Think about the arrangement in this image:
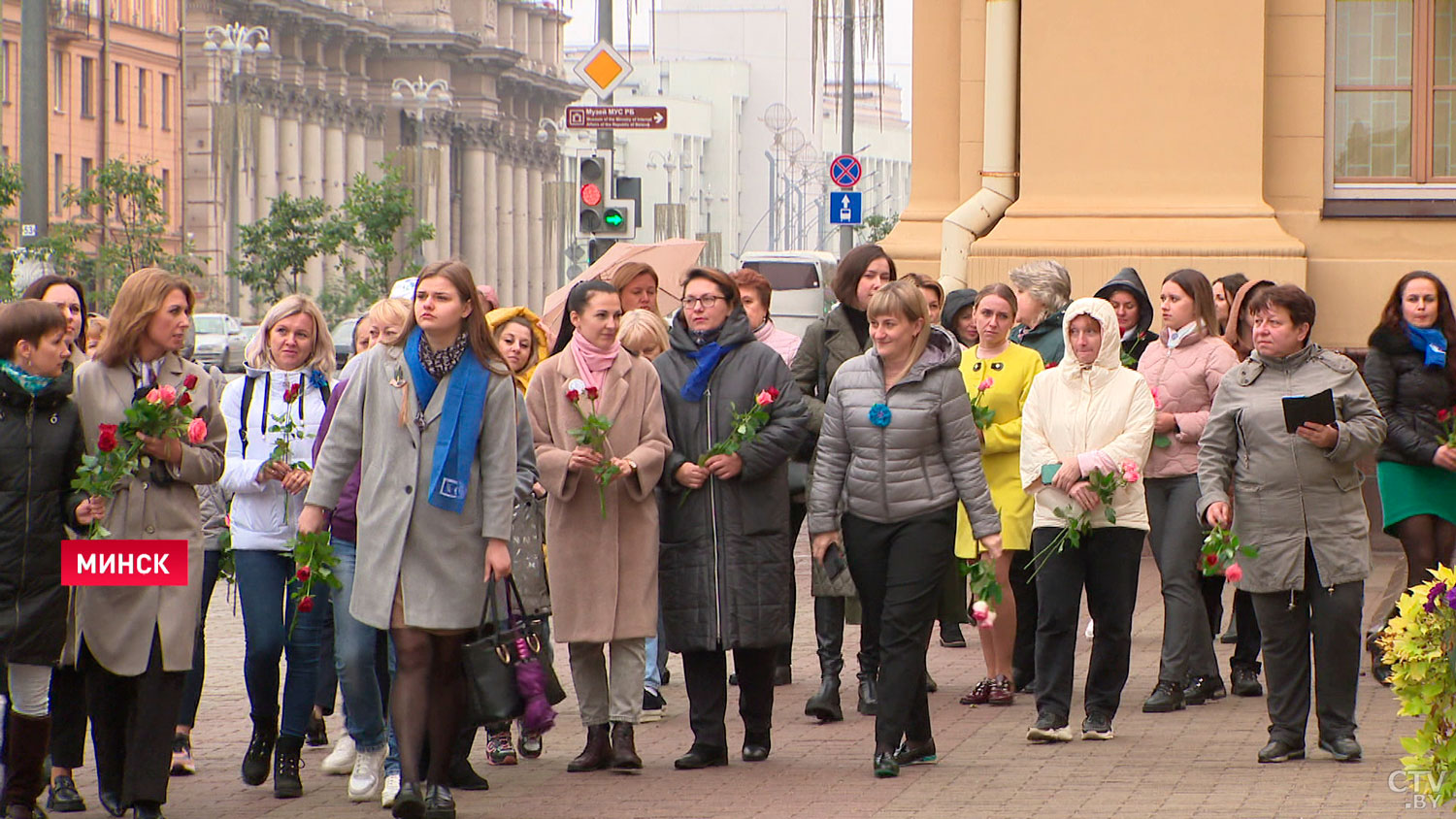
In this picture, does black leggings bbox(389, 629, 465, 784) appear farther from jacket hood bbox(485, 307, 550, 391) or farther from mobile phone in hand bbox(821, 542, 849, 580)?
Answer: jacket hood bbox(485, 307, 550, 391)

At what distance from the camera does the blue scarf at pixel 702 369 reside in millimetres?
8953

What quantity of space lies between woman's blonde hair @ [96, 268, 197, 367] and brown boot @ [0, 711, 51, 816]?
4.17 feet

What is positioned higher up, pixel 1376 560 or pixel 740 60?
pixel 740 60

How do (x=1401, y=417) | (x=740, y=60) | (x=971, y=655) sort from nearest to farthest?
(x=1401, y=417)
(x=971, y=655)
(x=740, y=60)

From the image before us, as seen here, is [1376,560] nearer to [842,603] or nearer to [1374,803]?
[842,603]

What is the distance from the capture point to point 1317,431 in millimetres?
8516

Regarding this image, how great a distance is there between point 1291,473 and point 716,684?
2.42 meters

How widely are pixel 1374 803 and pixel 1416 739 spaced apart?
147cm

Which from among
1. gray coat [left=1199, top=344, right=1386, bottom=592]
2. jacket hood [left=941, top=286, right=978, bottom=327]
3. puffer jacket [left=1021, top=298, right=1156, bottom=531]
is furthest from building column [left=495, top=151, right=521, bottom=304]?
gray coat [left=1199, top=344, right=1386, bottom=592]

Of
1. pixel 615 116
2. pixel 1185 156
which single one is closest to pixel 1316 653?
pixel 1185 156

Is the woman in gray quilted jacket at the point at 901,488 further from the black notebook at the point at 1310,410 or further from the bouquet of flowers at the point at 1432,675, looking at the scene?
the bouquet of flowers at the point at 1432,675

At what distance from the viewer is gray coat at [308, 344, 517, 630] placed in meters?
7.50

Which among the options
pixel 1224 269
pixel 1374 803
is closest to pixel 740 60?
pixel 1224 269

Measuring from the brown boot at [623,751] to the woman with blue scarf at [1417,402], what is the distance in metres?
3.53
